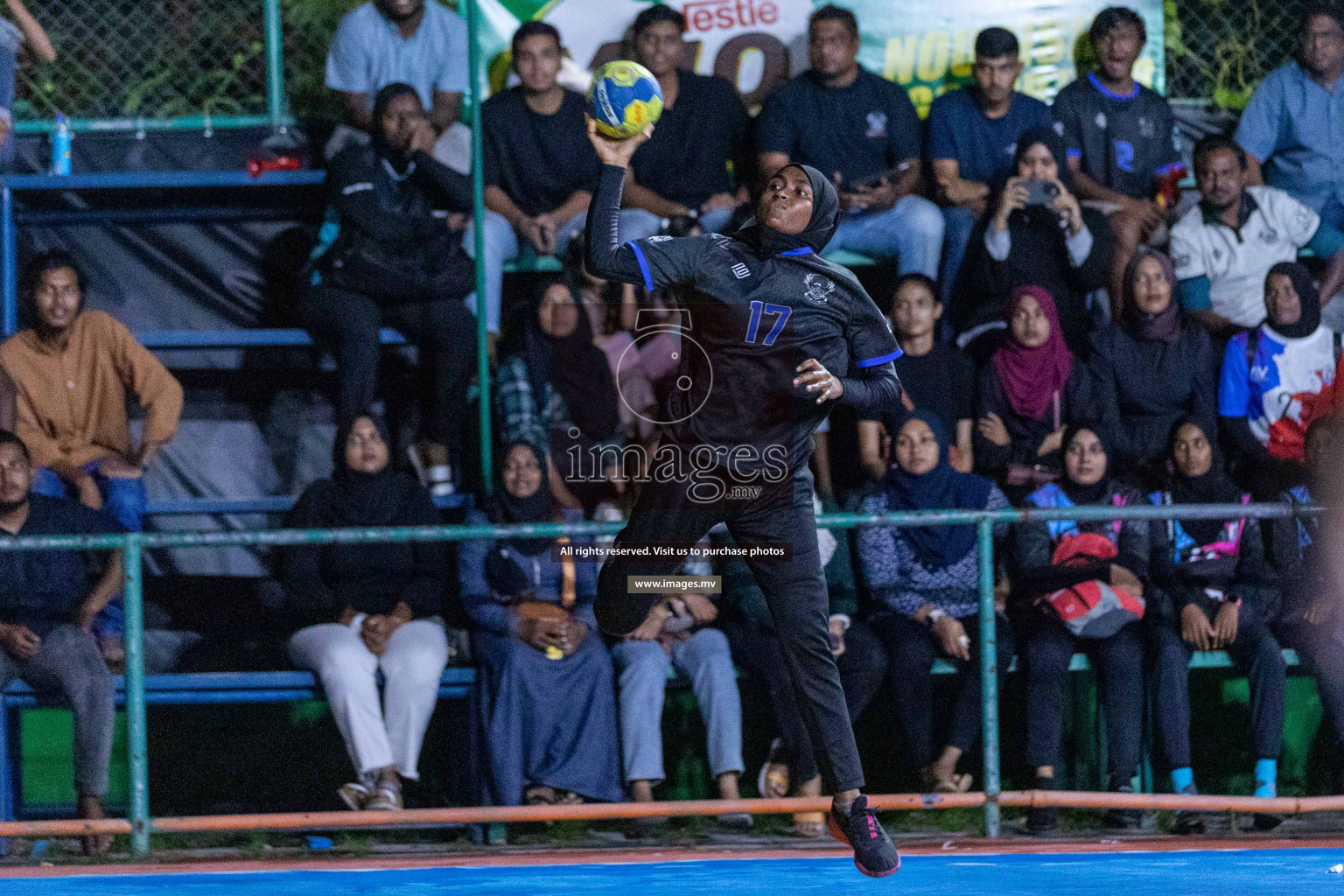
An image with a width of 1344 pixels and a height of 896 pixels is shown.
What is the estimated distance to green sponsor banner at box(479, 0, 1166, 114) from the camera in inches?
330

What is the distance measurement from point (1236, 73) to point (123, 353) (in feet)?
21.6

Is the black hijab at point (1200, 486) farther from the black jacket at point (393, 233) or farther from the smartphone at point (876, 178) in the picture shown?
the black jacket at point (393, 233)

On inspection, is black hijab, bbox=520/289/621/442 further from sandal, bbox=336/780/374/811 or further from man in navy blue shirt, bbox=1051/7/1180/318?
man in navy blue shirt, bbox=1051/7/1180/318

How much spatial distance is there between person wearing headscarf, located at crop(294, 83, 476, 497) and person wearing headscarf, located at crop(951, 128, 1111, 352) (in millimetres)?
2575

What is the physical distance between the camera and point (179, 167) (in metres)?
8.65

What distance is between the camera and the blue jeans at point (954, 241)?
26.3 feet

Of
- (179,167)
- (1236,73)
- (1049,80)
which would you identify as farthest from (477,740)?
(1236,73)

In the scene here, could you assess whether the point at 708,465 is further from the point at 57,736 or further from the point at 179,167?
the point at 179,167

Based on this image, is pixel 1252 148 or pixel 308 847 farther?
pixel 1252 148

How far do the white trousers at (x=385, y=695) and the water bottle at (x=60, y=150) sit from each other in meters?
3.56

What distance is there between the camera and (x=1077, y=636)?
6559mm

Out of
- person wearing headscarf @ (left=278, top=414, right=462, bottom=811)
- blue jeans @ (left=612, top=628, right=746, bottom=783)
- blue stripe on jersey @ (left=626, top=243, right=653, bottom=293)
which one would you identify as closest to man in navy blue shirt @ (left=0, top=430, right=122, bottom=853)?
person wearing headscarf @ (left=278, top=414, right=462, bottom=811)

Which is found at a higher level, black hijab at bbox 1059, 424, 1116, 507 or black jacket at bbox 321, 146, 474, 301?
black jacket at bbox 321, 146, 474, 301

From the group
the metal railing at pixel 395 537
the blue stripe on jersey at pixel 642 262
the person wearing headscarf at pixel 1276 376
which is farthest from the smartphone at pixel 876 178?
the blue stripe on jersey at pixel 642 262
